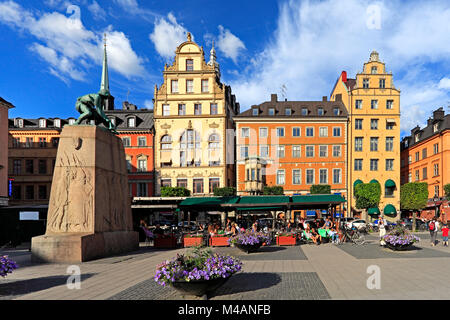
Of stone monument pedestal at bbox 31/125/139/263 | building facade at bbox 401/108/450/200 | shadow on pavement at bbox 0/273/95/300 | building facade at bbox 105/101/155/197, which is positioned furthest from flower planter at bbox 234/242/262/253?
building facade at bbox 401/108/450/200

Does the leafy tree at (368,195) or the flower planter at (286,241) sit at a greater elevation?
the leafy tree at (368,195)

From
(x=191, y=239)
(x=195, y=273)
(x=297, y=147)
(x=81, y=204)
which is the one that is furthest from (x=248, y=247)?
(x=297, y=147)

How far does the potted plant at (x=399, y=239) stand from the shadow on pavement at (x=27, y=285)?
537 inches

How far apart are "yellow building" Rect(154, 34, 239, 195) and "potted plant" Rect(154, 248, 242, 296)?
1547 inches

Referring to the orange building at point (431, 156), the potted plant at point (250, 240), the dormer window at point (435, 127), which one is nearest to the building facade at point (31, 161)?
the potted plant at point (250, 240)

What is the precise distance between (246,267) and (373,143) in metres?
42.1

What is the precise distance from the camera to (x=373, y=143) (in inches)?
1986

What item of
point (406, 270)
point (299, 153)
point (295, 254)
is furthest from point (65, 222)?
point (299, 153)

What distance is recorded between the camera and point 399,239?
17.6m

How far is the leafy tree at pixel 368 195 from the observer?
159 ft

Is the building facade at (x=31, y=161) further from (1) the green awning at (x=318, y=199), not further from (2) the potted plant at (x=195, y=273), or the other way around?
(2) the potted plant at (x=195, y=273)

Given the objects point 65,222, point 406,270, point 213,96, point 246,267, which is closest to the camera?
point 406,270
